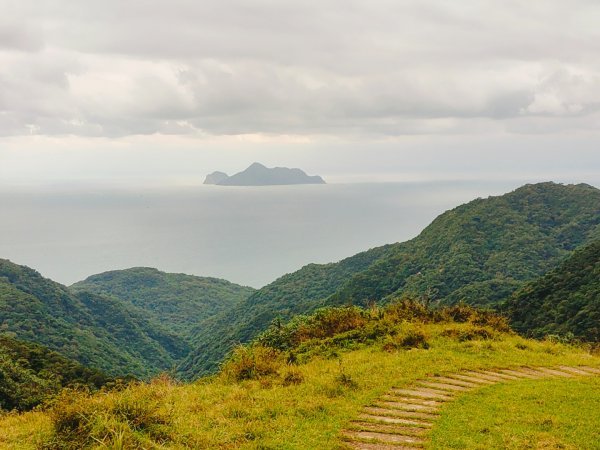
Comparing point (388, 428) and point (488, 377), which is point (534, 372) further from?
point (388, 428)

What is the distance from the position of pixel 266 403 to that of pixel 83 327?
286 ft

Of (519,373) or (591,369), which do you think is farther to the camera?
(591,369)

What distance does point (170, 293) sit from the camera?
141 metres

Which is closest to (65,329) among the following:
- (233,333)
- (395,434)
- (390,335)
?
(233,333)

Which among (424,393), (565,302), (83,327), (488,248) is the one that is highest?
(424,393)

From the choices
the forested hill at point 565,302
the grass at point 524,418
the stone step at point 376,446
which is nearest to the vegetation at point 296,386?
the stone step at point 376,446

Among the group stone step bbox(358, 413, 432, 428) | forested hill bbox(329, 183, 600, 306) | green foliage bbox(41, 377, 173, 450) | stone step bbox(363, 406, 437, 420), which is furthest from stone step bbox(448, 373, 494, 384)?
forested hill bbox(329, 183, 600, 306)

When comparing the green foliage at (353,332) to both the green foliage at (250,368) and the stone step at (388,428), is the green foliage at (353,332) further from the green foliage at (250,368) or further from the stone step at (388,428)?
the stone step at (388,428)

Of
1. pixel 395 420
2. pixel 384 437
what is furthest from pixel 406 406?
pixel 384 437

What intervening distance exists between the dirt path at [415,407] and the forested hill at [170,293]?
118365 millimetres

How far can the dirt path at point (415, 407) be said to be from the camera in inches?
249

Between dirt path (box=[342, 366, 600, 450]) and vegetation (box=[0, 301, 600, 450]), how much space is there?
253 mm

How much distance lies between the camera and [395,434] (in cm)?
653

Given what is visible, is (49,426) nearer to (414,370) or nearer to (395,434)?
(395,434)
